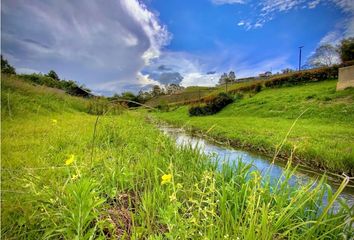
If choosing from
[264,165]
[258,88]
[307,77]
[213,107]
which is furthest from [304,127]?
[258,88]

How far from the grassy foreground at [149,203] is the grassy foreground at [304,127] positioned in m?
0.78

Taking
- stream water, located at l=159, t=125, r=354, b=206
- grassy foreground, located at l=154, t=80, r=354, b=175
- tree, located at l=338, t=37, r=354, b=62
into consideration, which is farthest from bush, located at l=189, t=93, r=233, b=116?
stream water, located at l=159, t=125, r=354, b=206

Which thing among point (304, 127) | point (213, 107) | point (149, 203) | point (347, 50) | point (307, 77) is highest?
point (347, 50)

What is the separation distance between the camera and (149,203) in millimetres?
3029

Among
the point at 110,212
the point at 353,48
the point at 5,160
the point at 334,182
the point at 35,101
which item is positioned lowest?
the point at 334,182

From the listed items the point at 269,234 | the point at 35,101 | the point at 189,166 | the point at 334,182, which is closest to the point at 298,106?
the point at 334,182

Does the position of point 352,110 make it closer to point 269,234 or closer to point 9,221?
point 269,234

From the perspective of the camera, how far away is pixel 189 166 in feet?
15.1

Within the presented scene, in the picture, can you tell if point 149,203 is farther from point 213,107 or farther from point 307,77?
point 307,77

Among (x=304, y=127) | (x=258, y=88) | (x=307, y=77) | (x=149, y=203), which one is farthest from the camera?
(x=258, y=88)

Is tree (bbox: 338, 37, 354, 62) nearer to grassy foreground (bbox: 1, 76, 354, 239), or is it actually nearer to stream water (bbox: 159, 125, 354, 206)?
stream water (bbox: 159, 125, 354, 206)

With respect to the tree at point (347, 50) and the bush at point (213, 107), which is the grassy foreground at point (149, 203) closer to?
the bush at point (213, 107)

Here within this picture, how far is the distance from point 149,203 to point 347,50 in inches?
1579

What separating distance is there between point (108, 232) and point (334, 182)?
6.22m
